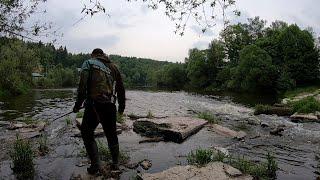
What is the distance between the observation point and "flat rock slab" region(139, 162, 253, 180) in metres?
7.46

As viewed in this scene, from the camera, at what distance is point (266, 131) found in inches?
619

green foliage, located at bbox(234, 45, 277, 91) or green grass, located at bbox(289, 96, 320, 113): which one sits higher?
green foliage, located at bbox(234, 45, 277, 91)

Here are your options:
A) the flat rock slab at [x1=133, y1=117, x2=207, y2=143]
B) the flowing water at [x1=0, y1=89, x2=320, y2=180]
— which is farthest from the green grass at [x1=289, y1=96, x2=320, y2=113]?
the flat rock slab at [x1=133, y1=117, x2=207, y2=143]

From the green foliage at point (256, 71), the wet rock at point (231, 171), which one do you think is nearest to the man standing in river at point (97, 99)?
A: the wet rock at point (231, 171)

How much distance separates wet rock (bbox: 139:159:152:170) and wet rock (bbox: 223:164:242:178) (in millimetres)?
1832

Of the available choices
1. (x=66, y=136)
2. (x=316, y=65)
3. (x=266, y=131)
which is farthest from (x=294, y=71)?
(x=66, y=136)

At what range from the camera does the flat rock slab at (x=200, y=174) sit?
7.46 m

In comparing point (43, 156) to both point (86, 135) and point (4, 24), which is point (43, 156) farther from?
point (4, 24)

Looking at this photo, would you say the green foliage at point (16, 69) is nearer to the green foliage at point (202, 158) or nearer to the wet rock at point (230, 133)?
the wet rock at point (230, 133)

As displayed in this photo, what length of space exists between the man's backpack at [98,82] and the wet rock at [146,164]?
1850 millimetres

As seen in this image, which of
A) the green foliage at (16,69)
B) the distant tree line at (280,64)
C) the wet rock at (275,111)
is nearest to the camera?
the wet rock at (275,111)

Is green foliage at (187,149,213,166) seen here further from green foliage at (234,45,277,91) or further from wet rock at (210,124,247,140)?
green foliage at (234,45,277,91)

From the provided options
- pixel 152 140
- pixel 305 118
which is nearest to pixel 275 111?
pixel 305 118

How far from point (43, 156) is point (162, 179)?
3916 mm
